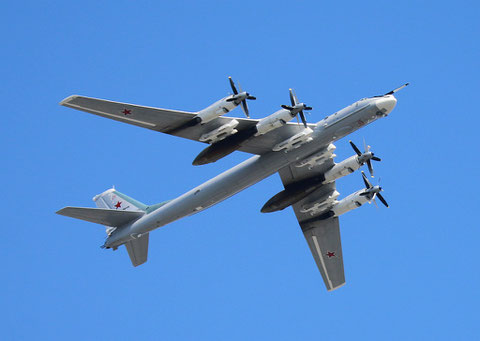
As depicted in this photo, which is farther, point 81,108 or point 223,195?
point 223,195

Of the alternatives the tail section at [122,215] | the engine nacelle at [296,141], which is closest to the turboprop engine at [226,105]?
the engine nacelle at [296,141]

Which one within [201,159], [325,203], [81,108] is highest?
[81,108]

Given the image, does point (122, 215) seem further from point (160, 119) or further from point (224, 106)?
point (224, 106)

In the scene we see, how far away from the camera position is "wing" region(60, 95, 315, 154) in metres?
45.3

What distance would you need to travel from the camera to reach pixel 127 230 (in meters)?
51.8

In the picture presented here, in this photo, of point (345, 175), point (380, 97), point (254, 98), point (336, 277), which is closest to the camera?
point (254, 98)

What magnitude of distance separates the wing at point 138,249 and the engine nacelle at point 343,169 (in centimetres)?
1311

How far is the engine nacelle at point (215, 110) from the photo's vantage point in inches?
1757

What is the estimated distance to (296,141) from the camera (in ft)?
157

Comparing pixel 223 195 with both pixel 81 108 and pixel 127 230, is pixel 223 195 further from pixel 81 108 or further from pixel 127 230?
pixel 81 108

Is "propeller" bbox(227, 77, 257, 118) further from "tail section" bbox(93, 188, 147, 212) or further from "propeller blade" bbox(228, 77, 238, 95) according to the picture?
"tail section" bbox(93, 188, 147, 212)

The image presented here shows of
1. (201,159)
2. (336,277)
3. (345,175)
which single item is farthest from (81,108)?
(336,277)

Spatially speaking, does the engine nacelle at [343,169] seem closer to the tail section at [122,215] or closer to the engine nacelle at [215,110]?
the engine nacelle at [215,110]

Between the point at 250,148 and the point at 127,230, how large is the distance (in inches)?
406
